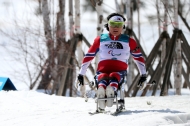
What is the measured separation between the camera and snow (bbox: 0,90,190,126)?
5547mm

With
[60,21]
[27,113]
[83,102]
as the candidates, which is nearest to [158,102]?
[83,102]

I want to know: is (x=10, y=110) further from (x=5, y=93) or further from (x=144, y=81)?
(x=144, y=81)

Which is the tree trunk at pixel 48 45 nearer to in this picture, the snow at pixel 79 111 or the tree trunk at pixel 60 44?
the tree trunk at pixel 60 44

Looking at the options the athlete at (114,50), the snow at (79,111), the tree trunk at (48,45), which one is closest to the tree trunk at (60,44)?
the tree trunk at (48,45)

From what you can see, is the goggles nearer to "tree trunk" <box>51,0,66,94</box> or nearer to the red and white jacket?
the red and white jacket

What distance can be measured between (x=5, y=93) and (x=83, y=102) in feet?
4.12

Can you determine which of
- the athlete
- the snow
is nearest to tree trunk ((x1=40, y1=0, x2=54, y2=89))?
the snow

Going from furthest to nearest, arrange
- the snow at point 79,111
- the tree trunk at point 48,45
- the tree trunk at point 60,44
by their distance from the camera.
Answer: the tree trunk at point 48,45, the tree trunk at point 60,44, the snow at point 79,111

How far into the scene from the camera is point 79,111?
21.4 ft

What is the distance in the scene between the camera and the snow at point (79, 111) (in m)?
5.55

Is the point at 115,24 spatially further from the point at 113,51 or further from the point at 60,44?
the point at 60,44

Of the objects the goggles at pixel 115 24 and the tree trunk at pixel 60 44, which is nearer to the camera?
the goggles at pixel 115 24

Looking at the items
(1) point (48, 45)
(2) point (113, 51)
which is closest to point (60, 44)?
(1) point (48, 45)

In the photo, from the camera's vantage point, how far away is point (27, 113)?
6.56 meters
